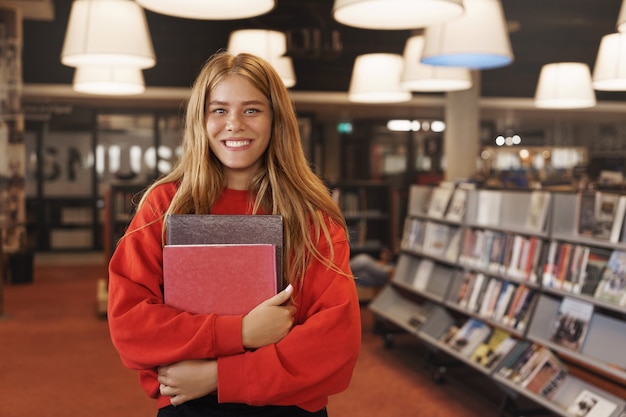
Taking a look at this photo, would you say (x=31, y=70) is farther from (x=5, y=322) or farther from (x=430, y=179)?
(x=430, y=179)

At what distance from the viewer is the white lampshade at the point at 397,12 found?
311cm

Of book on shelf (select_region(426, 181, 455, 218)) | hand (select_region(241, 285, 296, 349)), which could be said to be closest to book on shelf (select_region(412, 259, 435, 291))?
book on shelf (select_region(426, 181, 455, 218))

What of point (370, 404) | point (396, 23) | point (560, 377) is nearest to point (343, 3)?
point (396, 23)

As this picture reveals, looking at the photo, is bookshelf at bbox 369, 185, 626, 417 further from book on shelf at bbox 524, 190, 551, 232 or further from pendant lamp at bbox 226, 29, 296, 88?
pendant lamp at bbox 226, 29, 296, 88

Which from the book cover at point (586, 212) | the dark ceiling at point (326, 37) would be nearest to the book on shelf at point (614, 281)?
the book cover at point (586, 212)

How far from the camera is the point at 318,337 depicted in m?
1.70

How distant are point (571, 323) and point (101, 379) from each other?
141 inches

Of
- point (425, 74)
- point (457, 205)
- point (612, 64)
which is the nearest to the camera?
point (612, 64)

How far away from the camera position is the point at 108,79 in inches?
248

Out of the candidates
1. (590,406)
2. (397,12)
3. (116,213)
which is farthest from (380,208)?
(397,12)

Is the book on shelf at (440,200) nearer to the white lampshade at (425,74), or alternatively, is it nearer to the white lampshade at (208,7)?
the white lampshade at (425,74)

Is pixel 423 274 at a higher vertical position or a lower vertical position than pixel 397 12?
lower

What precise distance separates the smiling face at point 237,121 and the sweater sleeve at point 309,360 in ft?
1.17

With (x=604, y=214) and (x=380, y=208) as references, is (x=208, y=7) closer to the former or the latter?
(x=604, y=214)
